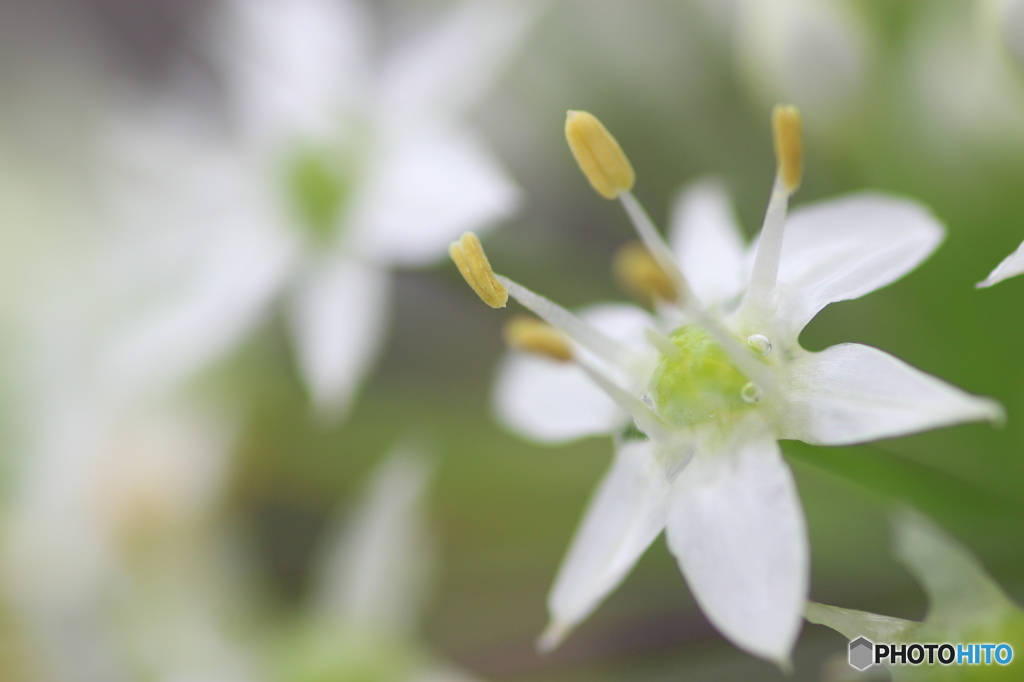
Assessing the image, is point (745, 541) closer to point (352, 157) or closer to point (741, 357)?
point (741, 357)

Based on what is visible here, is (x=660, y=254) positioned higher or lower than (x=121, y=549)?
higher

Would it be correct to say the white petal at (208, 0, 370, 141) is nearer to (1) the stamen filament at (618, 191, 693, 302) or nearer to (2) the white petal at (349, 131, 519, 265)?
(2) the white petal at (349, 131, 519, 265)

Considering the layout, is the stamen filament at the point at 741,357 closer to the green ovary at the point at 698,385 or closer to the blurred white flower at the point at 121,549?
the green ovary at the point at 698,385

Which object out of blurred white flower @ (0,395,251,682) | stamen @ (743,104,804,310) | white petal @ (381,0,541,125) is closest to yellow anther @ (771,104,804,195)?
stamen @ (743,104,804,310)

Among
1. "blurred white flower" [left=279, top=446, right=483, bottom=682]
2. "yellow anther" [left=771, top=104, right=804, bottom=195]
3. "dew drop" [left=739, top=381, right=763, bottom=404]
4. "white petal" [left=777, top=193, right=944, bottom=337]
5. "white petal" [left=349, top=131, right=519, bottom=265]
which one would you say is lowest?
"blurred white flower" [left=279, top=446, right=483, bottom=682]

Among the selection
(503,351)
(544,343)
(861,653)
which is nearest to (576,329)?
→ (544,343)

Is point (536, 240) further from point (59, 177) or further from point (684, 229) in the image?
point (59, 177)
